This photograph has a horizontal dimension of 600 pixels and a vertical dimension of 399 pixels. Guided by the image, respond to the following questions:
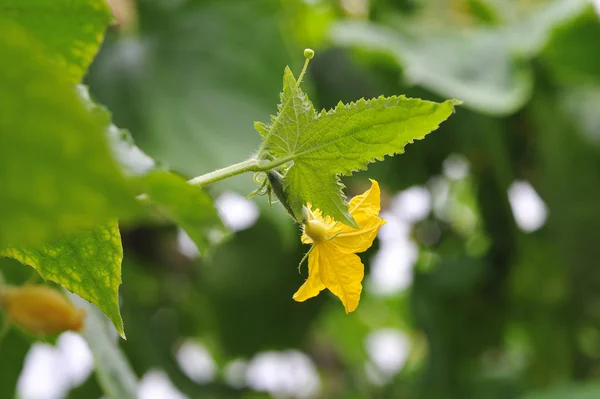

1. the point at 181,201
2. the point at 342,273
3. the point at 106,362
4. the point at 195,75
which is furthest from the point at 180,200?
the point at 195,75

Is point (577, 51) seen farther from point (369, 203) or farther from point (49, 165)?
point (49, 165)

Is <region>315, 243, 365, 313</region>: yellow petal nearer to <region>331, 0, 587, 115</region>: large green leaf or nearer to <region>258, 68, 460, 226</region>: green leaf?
<region>258, 68, 460, 226</region>: green leaf

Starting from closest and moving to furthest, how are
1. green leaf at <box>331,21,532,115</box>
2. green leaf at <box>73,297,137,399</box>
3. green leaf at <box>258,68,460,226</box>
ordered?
1. green leaf at <box>258,68,460,226</box>
2. green leaf at <box>73,297,137,399</box>
3. green leaf at <box>331,21,532,115</box>

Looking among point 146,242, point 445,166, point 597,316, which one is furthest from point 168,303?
point 597,316

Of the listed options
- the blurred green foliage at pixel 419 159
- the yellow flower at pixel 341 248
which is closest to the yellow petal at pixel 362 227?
the yellow flower at pixel 341 248

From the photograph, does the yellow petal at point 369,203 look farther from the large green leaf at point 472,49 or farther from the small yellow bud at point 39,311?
the large green leaf at point 472,49

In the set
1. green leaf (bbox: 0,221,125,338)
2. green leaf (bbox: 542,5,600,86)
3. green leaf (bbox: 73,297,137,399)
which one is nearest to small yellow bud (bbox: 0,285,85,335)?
green leaf (bbox: 0,221,125,338)
